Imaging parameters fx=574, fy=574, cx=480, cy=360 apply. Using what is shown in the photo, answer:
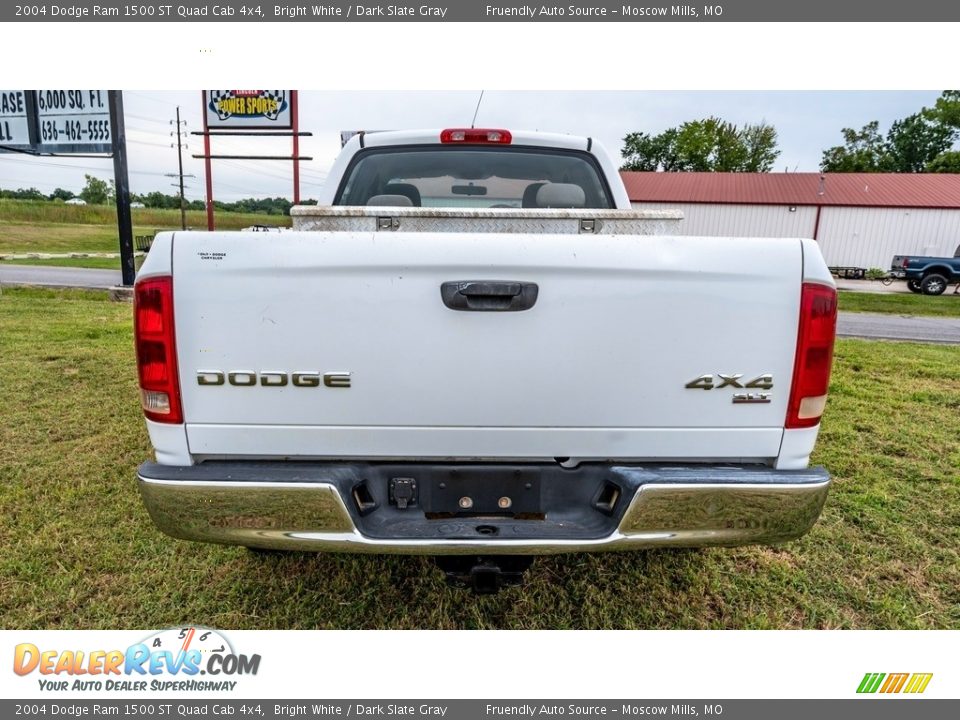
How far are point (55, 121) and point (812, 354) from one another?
14.6m

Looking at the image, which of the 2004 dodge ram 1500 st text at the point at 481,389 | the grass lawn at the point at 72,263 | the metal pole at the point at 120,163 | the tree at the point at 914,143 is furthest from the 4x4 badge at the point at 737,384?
the tree at the point at 914,143

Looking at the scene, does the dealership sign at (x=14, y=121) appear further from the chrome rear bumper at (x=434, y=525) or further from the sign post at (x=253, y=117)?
the chrome rear bumper at (x=434, y=525)

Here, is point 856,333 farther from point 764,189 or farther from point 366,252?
point 764,189

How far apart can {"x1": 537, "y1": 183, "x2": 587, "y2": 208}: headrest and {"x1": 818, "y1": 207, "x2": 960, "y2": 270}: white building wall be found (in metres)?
30.0

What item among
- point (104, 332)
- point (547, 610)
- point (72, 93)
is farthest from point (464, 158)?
point (72, 93)

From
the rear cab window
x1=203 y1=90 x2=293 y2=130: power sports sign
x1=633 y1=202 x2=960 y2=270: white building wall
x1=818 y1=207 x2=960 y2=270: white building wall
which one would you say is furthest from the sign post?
x1=818 y1=207 x2=960 y2=270: white building wall

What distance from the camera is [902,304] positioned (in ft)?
50.3

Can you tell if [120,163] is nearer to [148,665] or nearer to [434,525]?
[148,665]

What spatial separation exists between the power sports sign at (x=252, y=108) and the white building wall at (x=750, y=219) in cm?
1944

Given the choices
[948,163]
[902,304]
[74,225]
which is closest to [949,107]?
[948,163]

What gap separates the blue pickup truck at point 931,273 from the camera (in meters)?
19.0

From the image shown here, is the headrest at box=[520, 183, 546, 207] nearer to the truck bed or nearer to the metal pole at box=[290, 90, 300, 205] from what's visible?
the truck bed

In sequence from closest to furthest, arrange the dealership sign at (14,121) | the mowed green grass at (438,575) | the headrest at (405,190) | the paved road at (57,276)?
1. the mowed green grass at (438,575)
2. the headrest at (405,190)
3. the dealership sign at (14,121)
4. the paved road at (57,276)

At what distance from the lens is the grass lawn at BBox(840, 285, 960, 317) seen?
46.0ft
